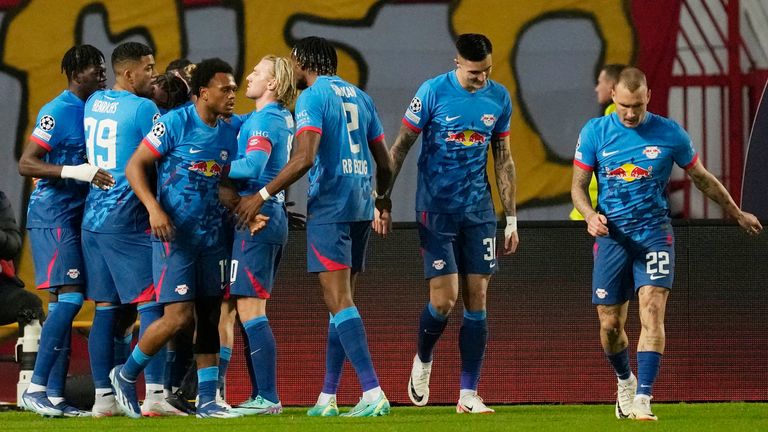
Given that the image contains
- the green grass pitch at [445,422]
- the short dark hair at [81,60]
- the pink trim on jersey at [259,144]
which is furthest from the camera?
the short dark hair at [81,60]

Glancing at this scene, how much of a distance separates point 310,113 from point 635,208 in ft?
5.87

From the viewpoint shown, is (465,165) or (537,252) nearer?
(465,165)

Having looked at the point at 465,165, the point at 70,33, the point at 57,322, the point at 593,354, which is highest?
the point at 70,33

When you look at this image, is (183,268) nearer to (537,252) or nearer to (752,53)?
(537,252)

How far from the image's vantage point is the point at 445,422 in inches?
292

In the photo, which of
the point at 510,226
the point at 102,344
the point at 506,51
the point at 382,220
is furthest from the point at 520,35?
the point at 102,344

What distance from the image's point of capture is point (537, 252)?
30.6ft

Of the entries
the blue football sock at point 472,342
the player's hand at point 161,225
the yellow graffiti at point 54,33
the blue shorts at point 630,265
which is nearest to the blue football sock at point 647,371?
the blue shorts at point 630,265

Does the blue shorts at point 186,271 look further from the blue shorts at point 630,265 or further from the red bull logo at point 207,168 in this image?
the blue shorts at point 630,265

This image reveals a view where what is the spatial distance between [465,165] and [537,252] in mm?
1353

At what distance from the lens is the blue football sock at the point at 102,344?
25.7 feet

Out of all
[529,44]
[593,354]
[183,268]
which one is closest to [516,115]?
[529,44]

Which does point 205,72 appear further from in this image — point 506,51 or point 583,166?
point 506,51

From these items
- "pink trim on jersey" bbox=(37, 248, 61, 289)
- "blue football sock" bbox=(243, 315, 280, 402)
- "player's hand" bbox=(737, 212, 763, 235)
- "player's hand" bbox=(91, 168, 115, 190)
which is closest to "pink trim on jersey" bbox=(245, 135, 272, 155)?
"player's hand" bbox=(91, 168, 115, 190)
